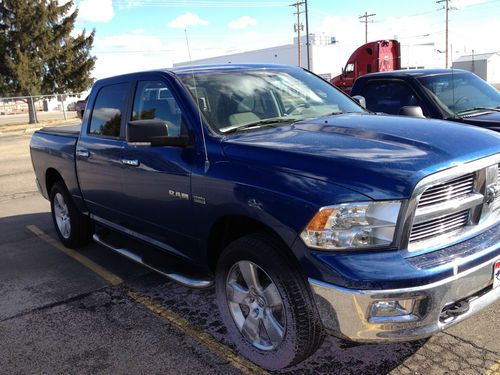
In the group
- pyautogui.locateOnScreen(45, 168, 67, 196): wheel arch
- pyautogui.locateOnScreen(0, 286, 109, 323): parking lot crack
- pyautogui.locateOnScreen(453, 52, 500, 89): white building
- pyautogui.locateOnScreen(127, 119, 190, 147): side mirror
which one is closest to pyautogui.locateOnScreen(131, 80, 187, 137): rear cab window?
pyautogui.locateOnScreen(127, 119, 190, 147): side mirror

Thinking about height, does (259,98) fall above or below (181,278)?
above

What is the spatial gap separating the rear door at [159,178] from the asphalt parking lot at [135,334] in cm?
61

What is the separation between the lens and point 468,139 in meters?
2.90

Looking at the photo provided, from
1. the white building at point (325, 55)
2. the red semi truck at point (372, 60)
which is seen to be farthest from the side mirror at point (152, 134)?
the white building at point (325, 55)

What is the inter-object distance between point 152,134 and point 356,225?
1557 millimetres

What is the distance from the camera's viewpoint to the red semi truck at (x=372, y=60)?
74.1 ft

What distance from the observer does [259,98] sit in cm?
383

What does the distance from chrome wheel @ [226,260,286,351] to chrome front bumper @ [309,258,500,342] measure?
362 mm

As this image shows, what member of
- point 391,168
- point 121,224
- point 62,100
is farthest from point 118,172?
point 62,100

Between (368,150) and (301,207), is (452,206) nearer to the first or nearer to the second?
(368,150)

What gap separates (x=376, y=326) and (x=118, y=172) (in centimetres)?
256

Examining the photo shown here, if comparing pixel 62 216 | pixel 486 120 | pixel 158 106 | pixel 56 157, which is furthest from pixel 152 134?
pixel 486 120

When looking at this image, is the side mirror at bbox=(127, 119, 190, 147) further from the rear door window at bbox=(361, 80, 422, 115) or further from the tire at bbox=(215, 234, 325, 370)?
the rear door window at bbox=(361, 80, 422, 115)

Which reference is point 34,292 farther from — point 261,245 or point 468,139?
point 468,139
